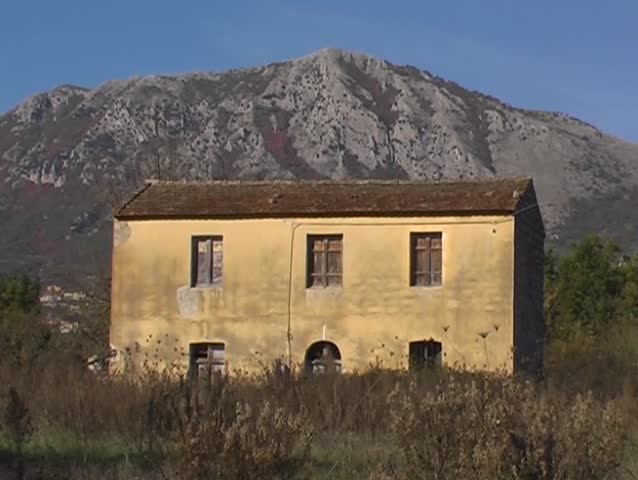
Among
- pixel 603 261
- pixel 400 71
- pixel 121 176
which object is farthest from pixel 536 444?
pixel 400 71

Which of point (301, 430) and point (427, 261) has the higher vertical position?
Answer: point (427, 261)

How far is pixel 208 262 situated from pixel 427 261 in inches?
247

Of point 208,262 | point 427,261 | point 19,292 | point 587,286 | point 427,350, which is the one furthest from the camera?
point 19,292

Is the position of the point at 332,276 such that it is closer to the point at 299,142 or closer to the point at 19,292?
the point at 19,292

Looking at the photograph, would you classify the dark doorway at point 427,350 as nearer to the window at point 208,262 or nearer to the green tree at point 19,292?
the window at point 208,262

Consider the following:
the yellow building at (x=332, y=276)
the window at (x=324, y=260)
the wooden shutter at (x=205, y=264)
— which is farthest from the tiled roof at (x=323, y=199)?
the wooden shutter at (x=205, y=264)

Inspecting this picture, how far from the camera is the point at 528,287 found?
37656mm

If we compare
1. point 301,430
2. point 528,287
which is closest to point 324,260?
point 528,287

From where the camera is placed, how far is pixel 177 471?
10.3 metres

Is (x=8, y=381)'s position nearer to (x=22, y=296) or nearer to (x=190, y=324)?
(x=190, y=324)

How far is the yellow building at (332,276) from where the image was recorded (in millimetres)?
35500

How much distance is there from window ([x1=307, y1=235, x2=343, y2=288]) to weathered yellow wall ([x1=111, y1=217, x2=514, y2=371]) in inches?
10.4

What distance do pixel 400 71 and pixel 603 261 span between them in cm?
6805

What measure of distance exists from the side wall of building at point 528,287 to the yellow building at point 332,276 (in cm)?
9
